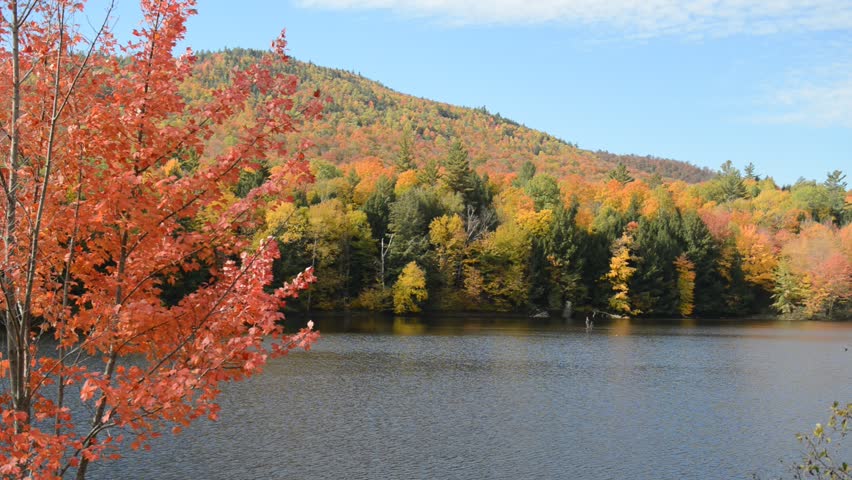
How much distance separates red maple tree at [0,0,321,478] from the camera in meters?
6.04

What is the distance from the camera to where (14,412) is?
5.54m

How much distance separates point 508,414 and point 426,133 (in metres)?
112

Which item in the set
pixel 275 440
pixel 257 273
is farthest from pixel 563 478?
pixel 257 273

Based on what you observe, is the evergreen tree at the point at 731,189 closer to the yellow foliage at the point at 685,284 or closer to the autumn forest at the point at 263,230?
the autumn forest at the point at 263,230

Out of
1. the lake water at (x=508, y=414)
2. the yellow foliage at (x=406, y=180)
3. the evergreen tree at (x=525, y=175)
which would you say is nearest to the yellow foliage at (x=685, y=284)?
the evergreen tree at (x=525, y=175)

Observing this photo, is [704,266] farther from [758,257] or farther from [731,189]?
[731,189]

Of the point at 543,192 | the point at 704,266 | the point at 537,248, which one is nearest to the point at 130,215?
the point at 537,248

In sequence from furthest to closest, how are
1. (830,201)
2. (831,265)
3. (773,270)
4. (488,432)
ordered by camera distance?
(830,201) → (773,270) → (831,265) → (488,432)

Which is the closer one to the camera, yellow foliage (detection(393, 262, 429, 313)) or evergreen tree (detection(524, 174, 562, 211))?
yellow foliage (detection(393, 262, 429, 313))

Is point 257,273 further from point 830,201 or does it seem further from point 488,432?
point 830,201

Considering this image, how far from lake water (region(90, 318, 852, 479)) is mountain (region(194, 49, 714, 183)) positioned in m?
71.1

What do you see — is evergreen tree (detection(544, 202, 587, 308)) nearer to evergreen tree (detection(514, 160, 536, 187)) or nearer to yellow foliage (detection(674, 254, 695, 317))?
yellow foliage (detection(674, 254, 695, 317))

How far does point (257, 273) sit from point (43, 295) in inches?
72.9

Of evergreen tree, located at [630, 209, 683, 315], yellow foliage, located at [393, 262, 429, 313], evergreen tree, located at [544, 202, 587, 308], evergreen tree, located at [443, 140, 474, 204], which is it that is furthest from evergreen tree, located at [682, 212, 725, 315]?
yellow foliage, located at [393, 262, 429, 313]
